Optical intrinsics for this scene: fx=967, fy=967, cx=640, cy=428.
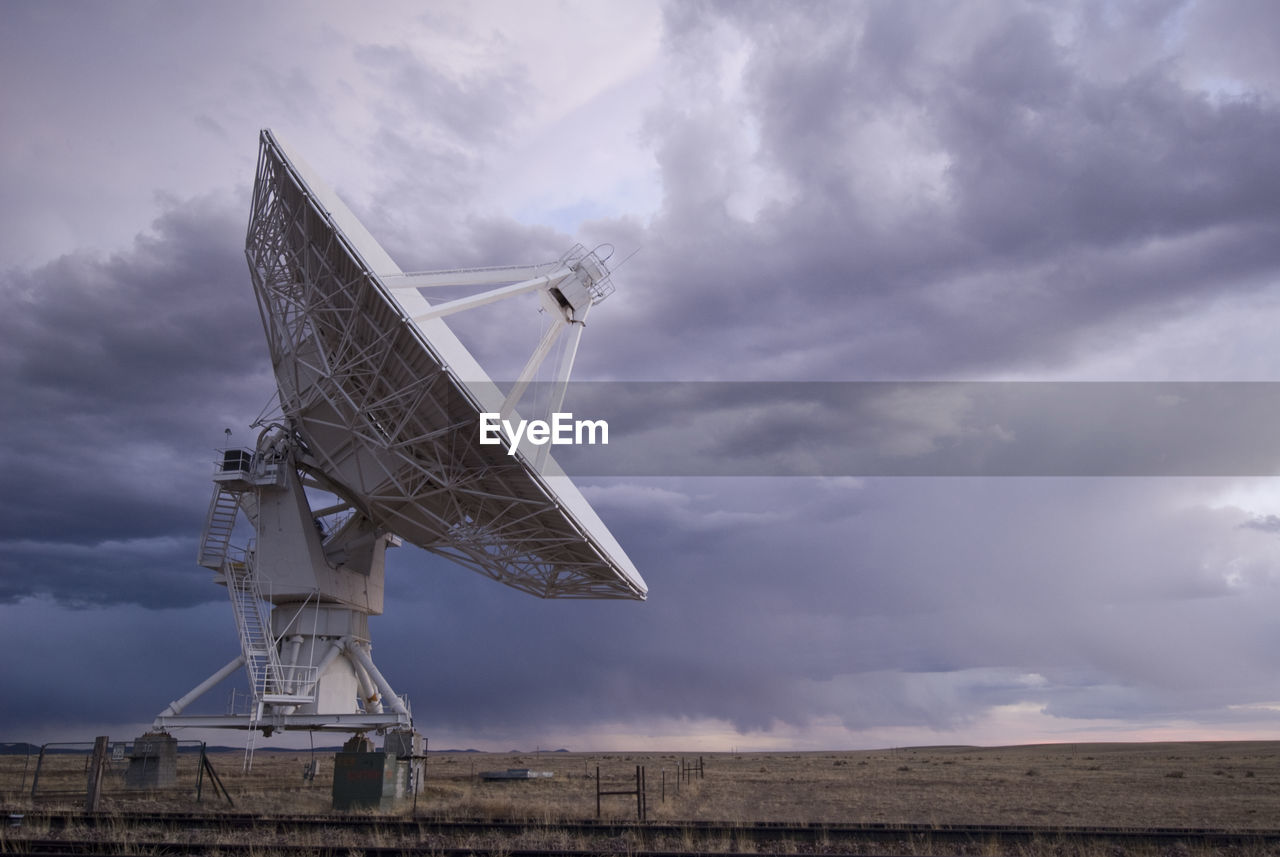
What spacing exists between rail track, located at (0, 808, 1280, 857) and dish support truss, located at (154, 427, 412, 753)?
10131 millimetres

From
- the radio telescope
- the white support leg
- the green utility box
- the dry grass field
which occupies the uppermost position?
the radio telescope

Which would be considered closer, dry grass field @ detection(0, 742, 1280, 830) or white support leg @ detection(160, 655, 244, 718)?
dry grass field @ detection(0, 742, 1280, 830)

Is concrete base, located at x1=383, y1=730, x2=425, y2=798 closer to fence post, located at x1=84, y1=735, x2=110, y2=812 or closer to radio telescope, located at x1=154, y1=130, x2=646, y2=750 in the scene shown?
radio telescope, located at x1=154, y1=130, x2=646, y2=750

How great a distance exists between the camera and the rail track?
13219 mm

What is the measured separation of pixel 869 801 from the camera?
23.2 meters

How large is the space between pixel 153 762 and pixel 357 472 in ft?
32.2

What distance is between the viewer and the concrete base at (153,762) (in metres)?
26.3

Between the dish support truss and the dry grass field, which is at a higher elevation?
the dish support truss

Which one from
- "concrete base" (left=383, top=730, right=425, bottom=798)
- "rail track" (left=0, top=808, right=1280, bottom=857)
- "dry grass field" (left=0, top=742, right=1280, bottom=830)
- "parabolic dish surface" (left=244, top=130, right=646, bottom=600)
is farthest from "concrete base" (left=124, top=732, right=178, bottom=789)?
"rail track" (left=0, top=808, right=1280, bottom=857)

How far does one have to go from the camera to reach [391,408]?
76.3 ft

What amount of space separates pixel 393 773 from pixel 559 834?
919 centimetres

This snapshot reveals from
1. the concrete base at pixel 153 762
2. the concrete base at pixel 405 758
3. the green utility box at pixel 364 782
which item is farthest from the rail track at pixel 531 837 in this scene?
the concrete base at pixel 153 762

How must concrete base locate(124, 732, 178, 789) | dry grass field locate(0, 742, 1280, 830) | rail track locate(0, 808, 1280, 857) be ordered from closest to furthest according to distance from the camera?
rail track locate(0, 808, 1280, 857) < dry grass field locate(0, 742, 1280, 830) < concrete base locate(124, 732, 178, 789)

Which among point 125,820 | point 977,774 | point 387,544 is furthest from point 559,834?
point 977,774
